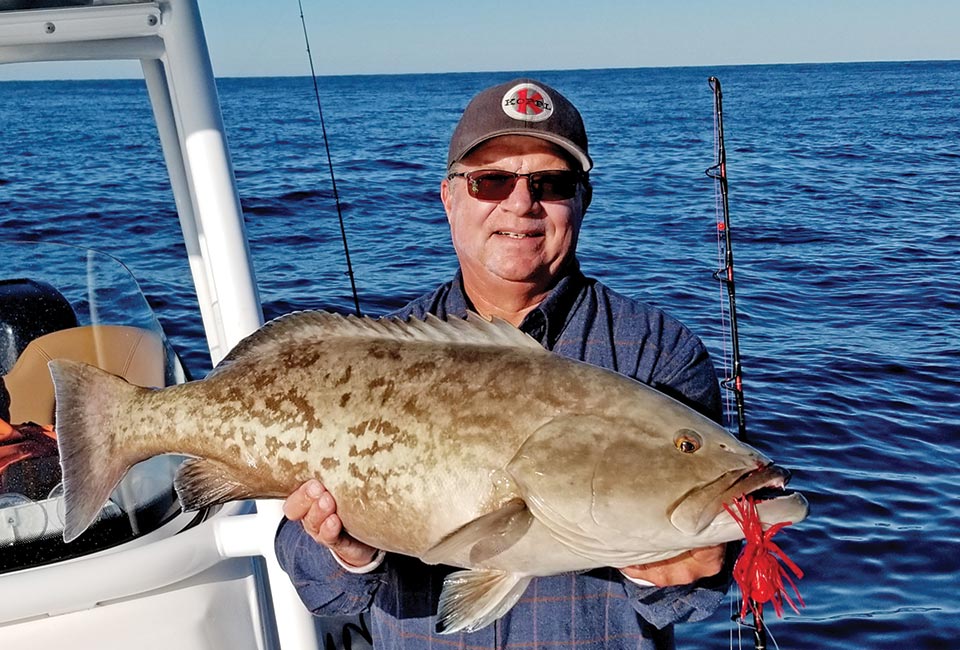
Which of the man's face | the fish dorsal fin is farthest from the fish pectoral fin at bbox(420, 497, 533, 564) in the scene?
the man's face

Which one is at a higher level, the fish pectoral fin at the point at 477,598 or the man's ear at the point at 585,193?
the man's ear at the point at 585,193

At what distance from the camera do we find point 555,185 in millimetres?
2908

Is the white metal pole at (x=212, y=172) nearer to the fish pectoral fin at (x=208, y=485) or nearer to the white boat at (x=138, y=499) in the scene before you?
the white boat at (x=138, y=499)

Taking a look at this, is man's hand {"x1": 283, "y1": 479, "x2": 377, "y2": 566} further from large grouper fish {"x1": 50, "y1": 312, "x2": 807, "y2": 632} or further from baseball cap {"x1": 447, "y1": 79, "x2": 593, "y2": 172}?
baseball cap {"x1": 447, "y1": 79, "x2": 593, "y2": 172}

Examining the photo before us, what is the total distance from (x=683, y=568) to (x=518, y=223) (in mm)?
1026

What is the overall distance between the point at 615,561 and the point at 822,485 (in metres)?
7.74

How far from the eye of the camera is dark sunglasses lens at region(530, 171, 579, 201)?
9.48ft

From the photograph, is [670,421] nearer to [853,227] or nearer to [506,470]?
[506,470]

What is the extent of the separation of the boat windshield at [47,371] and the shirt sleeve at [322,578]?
2.45 ft

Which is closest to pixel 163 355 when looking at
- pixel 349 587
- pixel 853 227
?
pixel 349 587

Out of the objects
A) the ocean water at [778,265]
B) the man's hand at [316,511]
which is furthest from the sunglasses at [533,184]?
the ocean water at [778,265]

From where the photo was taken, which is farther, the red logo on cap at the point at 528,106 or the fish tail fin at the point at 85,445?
the red logo on cap at the point at 528,106

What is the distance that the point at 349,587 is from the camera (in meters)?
2.82

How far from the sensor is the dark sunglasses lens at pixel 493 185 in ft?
9.50
